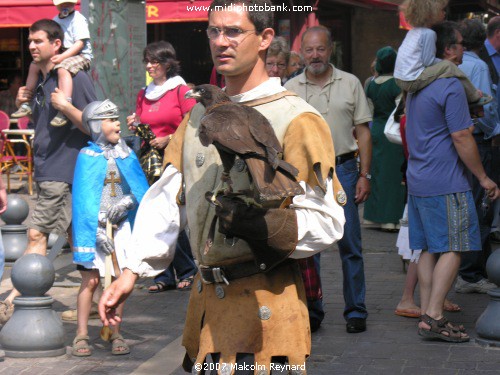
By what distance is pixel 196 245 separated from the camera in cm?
359

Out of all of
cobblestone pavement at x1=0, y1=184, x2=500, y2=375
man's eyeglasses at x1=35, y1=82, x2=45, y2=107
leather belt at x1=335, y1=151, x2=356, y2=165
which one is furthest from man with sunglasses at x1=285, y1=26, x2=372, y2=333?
man's eyeglasses at x1=35, y1=82, x2=45, y2=107

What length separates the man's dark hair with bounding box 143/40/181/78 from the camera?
27.3 feet

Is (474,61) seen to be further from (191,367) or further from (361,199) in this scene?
(191,367)

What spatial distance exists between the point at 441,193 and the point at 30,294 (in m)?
2.83

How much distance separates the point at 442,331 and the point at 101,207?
2421mm

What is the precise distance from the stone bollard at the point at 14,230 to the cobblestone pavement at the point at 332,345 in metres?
0.97

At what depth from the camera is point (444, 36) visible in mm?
6805

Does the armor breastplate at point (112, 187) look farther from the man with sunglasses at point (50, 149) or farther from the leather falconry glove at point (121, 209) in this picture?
the man with sunglasses at point (50, 149)

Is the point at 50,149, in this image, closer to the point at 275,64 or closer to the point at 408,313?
the point at 275,64

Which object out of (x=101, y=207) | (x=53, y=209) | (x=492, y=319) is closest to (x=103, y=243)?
(x=101, y=207)

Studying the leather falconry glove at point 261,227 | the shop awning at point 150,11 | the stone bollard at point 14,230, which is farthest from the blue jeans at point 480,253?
Answer: the shop awning at point 150,11

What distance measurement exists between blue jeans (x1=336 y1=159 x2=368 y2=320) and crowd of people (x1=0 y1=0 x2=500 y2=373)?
1cm

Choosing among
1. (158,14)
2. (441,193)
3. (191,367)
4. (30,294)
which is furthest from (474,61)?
(158,14)

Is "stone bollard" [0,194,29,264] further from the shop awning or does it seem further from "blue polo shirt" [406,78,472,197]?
the shop awning
